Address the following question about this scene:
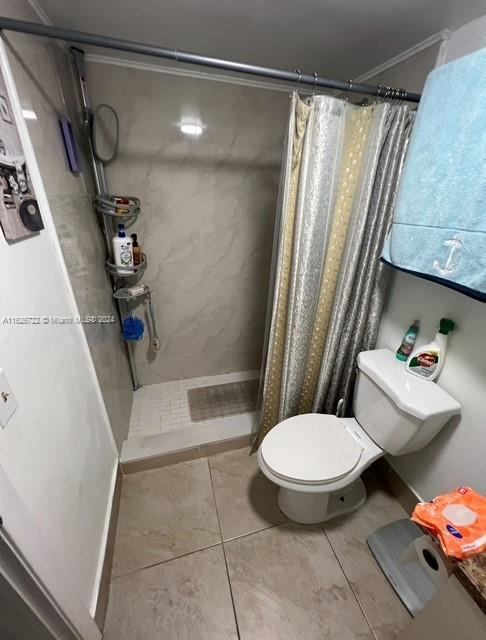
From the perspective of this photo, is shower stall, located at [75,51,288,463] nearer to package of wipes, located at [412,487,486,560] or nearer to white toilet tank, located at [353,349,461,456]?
white toilet tank, located at [353,349,461,456]

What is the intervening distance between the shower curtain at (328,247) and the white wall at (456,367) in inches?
6.7

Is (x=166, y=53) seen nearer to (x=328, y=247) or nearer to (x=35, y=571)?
(x=328, y=247)

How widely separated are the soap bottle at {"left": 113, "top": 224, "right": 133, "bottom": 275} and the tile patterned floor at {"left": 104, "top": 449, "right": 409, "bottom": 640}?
3.93ft

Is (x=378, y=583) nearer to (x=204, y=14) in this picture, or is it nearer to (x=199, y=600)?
(x=199, y=600)

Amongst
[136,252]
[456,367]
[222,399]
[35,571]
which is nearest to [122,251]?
[136,252]

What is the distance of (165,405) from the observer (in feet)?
6.27

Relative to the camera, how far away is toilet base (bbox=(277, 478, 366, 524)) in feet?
4.00

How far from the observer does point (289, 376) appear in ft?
4.52

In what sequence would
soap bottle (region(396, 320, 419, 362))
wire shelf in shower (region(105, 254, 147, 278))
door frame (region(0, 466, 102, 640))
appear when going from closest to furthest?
door frame (region(0, 466, 102, 640))
soap bottle (region(396, 320, 419, 362))
wire shelf in shower (region(105, 254, 147, 278))

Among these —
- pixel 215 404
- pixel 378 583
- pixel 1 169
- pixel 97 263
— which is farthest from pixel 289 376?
pixel 1 169

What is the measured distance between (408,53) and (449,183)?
775mm

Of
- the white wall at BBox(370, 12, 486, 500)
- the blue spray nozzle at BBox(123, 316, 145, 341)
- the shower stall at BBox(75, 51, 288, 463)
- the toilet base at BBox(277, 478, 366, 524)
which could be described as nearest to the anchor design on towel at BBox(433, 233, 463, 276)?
the white wall at BBox(370, 12, 486, 500)

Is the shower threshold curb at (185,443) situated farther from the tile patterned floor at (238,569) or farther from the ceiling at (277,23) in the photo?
the ceiling at (277,23)

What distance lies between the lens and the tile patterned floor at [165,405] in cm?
171
